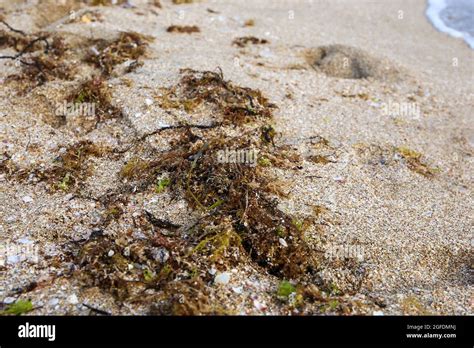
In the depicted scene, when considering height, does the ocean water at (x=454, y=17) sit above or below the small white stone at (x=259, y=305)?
above

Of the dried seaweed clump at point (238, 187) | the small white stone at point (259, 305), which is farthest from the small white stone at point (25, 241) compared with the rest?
the small white stone at point (259, 305)

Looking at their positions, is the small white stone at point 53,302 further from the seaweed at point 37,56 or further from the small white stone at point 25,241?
the seaweed at point 37,56

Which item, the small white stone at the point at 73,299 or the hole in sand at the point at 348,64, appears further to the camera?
the hole in sand at the point at 348,64

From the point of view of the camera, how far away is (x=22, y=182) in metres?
3.51

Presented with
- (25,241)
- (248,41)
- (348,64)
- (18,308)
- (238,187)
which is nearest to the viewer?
(18,308)

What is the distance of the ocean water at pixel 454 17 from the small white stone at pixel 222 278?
7.45 meters

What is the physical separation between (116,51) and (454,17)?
7.69 meters

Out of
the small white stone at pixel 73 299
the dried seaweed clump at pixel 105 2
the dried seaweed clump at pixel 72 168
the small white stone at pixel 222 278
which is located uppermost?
the dried seaweed clump at pixel 105 2

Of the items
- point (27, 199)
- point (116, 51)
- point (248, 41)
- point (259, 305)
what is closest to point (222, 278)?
point (259, 305)

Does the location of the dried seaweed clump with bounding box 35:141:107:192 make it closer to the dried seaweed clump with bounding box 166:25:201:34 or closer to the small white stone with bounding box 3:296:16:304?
the small white stone with bounding box 3:296:16:304

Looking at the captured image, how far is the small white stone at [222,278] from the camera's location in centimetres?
265

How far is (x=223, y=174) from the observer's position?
342 centimetres

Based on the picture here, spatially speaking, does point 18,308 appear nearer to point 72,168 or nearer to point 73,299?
point 73,299
